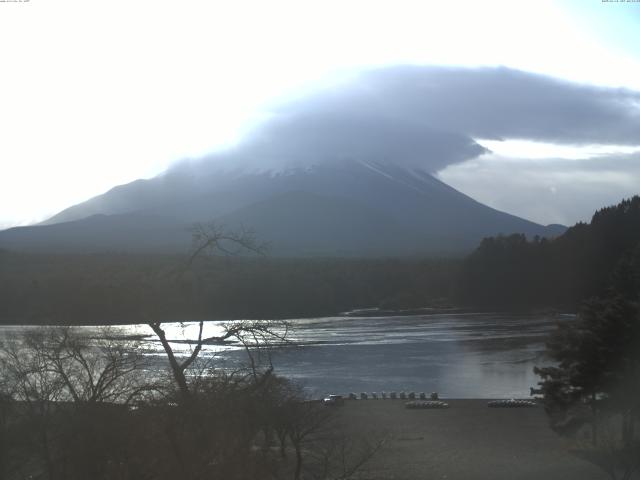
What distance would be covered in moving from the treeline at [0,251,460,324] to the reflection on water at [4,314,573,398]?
1906 mm

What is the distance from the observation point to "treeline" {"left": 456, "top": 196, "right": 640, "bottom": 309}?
37.9 m

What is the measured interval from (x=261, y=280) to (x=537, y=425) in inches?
729

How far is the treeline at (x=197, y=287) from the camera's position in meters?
4.79

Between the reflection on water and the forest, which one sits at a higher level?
the forest

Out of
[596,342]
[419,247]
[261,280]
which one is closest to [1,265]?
[261,280]

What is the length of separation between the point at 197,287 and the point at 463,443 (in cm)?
768

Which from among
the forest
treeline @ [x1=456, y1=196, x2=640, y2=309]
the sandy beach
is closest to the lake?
the sandy beach

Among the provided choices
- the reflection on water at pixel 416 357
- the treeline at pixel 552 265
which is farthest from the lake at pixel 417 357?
the treeline at pixel 552 265

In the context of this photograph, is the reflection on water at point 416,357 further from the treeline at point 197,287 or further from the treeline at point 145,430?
the treeline at point 145,430

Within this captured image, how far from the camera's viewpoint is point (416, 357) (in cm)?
2325

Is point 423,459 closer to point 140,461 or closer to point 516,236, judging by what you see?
point 140,461

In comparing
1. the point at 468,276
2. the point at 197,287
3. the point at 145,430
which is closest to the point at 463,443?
the point at 197,287

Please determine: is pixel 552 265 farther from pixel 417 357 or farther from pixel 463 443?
pixel 463 443

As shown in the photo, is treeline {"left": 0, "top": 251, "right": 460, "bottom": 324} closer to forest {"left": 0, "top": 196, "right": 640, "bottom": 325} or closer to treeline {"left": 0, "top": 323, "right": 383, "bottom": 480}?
forest {"left": 0, "top": 196, "right": 640, "bottom": 325}
